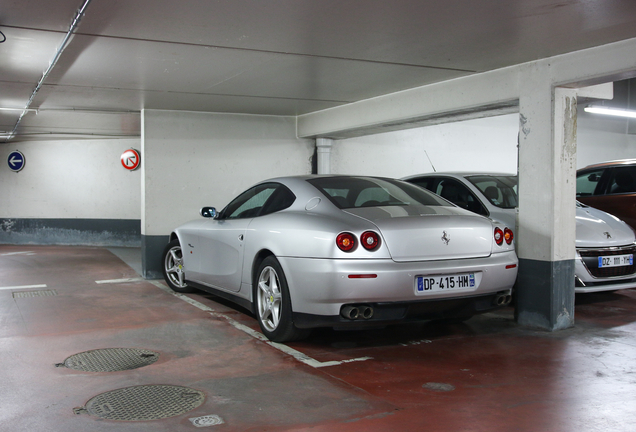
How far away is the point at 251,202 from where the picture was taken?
5746mm

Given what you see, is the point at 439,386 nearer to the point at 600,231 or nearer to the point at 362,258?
the point at 362,258

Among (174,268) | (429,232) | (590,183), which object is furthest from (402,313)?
(590,183)

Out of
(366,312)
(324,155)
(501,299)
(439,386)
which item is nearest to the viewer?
(439,386)

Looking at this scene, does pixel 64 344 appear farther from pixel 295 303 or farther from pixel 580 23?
pixel 580 23

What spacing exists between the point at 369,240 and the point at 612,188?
19.0 feet

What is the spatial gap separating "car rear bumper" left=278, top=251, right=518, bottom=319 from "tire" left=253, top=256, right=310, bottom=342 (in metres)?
0.13

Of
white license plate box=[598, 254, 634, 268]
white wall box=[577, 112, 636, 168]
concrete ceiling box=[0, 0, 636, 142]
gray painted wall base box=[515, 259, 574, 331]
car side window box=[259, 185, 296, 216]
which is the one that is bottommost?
gray painted wall base box=[515, 259, 574, 331]

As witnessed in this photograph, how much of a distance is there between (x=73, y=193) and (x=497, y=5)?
44.9ft

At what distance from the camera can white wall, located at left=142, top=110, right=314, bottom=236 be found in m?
8.53

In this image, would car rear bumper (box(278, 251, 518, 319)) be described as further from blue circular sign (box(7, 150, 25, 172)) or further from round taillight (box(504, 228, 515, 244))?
blue circular sign (box(7, 150, 25, 172))

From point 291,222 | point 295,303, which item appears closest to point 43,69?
point 291,222

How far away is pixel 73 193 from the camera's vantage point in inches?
597

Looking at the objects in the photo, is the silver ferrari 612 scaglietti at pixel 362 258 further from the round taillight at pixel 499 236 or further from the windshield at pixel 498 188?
the windshield at pixel 498 188

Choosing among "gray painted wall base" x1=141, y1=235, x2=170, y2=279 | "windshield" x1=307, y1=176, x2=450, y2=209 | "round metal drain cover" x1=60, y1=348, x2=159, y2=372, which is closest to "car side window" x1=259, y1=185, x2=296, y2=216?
"windshield" x1=307, y1=176, x2=450, y2=209
